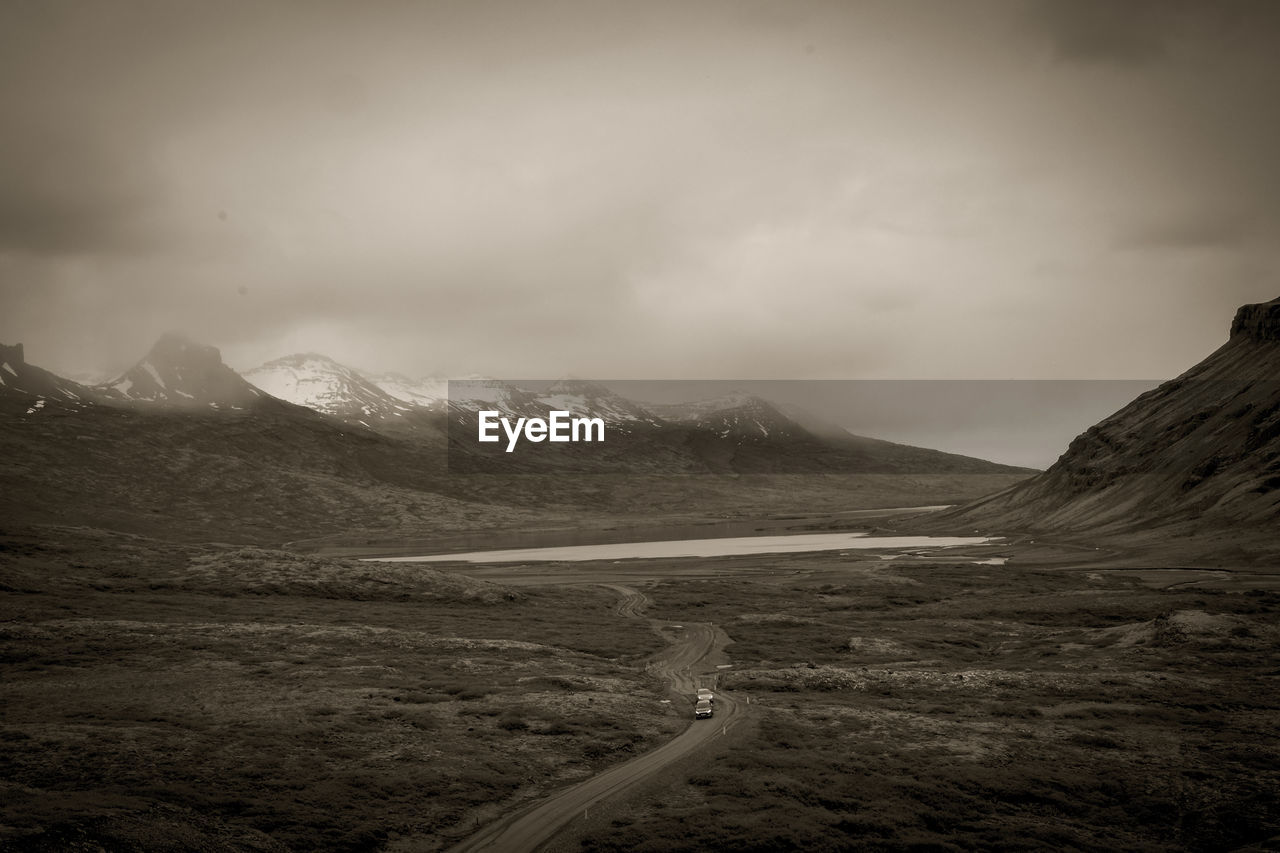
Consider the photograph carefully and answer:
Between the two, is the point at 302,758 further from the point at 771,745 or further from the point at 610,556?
the point at 610,556

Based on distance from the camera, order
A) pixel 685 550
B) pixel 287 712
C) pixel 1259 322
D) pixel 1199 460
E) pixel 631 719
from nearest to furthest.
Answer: pixel 287 712 < pixel 631 719 < pixel 1199 460 < pixel 685 550 < pixel 1259 322

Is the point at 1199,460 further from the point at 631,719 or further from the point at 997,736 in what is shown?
the point at 631,719

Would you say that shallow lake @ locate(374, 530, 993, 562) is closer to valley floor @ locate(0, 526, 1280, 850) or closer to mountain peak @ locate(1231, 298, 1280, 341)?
valley floor @ locate(0, 526, 1280, 850)

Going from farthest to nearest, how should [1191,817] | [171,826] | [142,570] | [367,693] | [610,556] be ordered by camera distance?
[610,556], [142,570], [367,693], [1191,817], [171,826]

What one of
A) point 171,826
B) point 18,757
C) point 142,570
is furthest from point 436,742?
point 142,570

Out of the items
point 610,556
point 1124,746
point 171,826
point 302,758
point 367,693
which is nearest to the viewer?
point 171,826

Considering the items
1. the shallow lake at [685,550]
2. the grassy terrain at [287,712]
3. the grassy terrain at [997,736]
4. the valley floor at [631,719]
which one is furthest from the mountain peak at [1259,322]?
the grassy terrain at [287,712]

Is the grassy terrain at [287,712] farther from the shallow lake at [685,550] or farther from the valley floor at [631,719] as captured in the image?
the shallow lake at [685,550]

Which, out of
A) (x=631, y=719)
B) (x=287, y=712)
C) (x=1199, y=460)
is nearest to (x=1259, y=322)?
(x=1199, y=460)

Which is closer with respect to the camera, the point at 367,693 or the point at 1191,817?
the point at 1191,817
